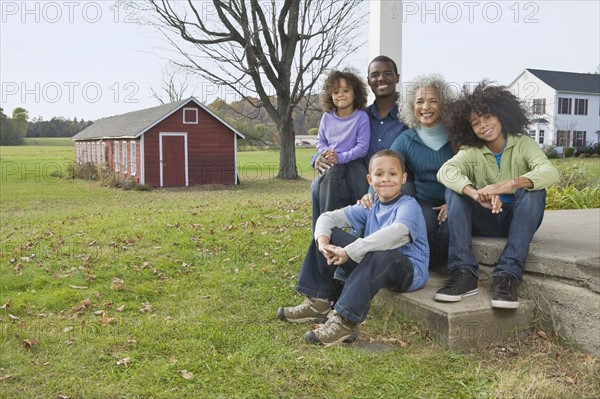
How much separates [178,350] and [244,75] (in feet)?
70.2

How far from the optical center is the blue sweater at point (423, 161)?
3.89m

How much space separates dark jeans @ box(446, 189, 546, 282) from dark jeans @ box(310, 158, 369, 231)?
0.73 metres

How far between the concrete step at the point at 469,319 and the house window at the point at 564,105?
4386 cm

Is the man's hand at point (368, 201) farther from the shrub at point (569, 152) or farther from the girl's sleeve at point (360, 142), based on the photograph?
the shrub at point (569, 152)

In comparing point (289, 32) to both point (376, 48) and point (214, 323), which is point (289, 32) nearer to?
point (376, 48)

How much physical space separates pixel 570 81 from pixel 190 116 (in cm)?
3201

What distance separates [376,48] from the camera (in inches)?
211

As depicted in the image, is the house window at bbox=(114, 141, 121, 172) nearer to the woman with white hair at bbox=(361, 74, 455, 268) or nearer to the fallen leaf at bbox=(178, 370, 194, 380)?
the woman with white hair at bbox=(361, 74, 455, 268)

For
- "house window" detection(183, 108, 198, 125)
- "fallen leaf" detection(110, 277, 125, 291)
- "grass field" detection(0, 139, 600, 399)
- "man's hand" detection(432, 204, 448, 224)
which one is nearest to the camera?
"grass field" detection(0, 139, 600, 399)

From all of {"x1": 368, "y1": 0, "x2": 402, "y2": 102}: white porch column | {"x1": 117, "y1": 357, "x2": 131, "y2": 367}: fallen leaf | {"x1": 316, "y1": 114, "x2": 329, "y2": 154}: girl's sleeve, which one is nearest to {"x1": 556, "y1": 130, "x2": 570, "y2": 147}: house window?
{"x1": 368, "y1": 0, "x2": 402, "y2": 102}: white porch column

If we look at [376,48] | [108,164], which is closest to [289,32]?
[108,164]

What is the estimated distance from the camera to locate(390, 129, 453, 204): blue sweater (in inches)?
153

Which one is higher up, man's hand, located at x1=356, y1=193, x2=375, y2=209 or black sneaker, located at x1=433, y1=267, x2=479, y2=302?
man's hand, located at x1=356, y1=193, x2=375, y2=209

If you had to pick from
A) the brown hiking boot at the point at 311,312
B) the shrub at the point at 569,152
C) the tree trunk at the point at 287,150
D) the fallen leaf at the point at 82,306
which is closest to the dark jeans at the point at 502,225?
the brown hiking boot at the point at 311,312
